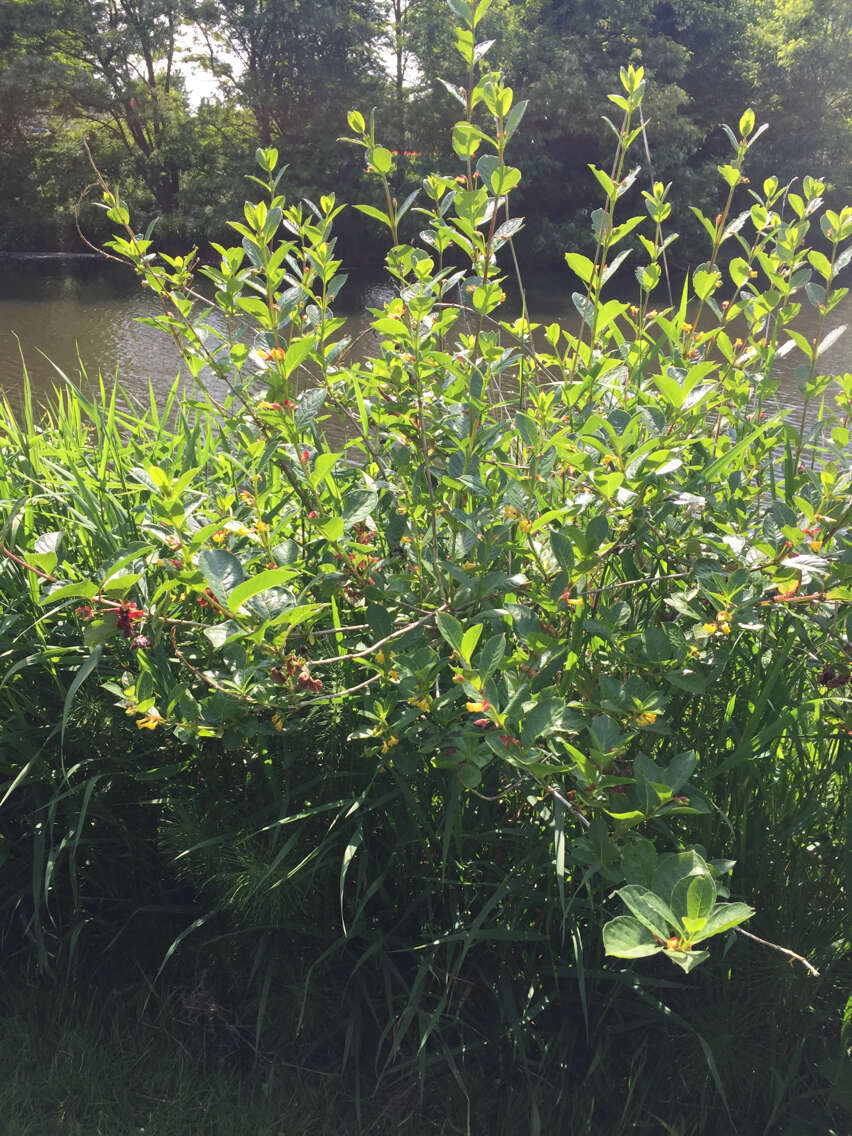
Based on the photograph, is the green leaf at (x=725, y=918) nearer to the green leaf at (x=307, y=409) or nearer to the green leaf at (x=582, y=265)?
the green leaf at (x=307, y=409)

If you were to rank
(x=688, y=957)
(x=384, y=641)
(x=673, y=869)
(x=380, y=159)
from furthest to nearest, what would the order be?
(x=380, y=159) → (x=384, y=641) → (x=673, y=869) → (x=688, y=957)

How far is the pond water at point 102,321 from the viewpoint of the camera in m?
9.04

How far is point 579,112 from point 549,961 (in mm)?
19396

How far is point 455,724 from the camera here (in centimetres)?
134

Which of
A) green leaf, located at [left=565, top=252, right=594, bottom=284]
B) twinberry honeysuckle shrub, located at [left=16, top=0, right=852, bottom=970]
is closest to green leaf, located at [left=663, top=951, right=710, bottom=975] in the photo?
twinberry honeysuckle shrub, located at [left=16, top=0, right=852, bottom=970]

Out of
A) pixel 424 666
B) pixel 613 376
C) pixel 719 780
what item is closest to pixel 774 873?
pixel 719 780

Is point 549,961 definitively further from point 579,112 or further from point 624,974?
point 579,112

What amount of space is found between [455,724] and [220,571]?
1.47ft

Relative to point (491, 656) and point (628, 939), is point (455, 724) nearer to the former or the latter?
point (491, 656)

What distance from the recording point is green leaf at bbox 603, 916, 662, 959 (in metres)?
0.83

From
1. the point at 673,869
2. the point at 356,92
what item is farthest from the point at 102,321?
the point at 673,869

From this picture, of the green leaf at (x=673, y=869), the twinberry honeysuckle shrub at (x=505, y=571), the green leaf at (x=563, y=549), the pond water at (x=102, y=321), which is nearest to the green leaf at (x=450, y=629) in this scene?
the twinberry honeysuckle shrub at (x=505, y=571)

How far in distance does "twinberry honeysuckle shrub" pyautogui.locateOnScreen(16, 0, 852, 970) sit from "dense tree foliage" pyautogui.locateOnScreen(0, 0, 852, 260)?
693 inches

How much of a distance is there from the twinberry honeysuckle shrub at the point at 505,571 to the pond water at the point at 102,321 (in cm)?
417
